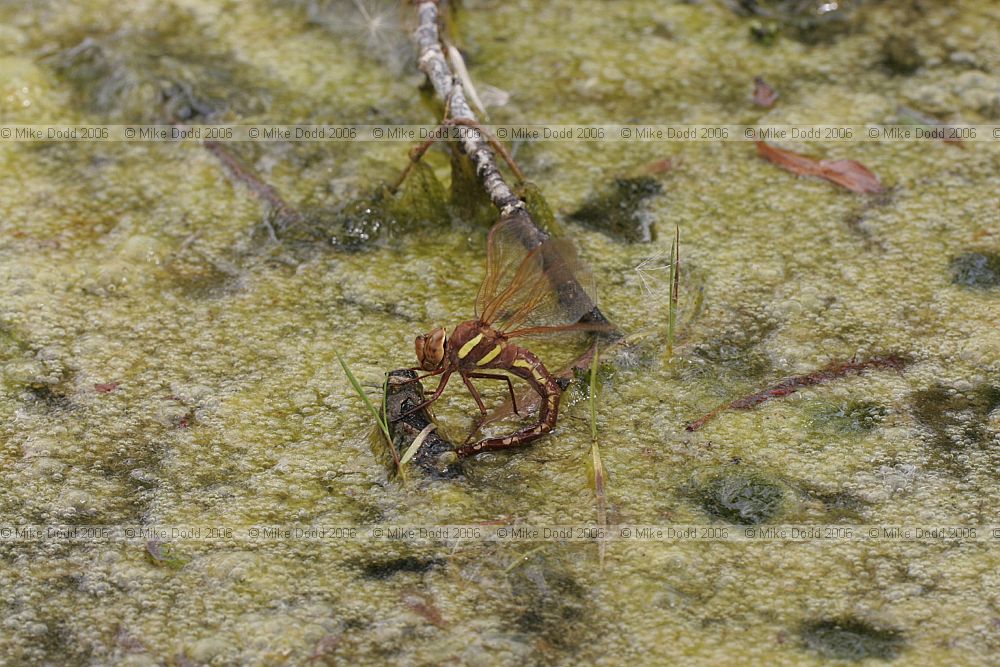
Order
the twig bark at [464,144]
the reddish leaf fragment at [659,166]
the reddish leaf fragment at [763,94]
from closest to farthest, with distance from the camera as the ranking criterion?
the twig bark at [464,144] < the reddish leaf fragment at [659,166] < the reddish leaf fragment at [763,94]

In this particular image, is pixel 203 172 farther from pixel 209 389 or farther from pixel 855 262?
pixel 855 262

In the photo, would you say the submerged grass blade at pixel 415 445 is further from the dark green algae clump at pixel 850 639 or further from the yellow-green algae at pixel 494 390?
the dark green algae clump at pixel 850 639

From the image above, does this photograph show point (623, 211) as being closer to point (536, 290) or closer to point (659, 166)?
point (659, 166)

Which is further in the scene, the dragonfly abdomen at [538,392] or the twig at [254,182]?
the twig at [254,182]

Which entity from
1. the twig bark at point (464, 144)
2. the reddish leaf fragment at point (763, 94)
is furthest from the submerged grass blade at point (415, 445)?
the reddish leaf fragment at point (763, 94)

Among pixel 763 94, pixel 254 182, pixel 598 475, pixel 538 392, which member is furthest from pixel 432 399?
pixel 763 94

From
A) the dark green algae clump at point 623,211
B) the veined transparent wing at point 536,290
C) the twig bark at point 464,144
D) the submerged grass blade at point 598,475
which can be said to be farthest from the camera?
the dark green algae clump at point 623,211

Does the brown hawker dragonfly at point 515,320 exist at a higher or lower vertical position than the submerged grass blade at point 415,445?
higher
